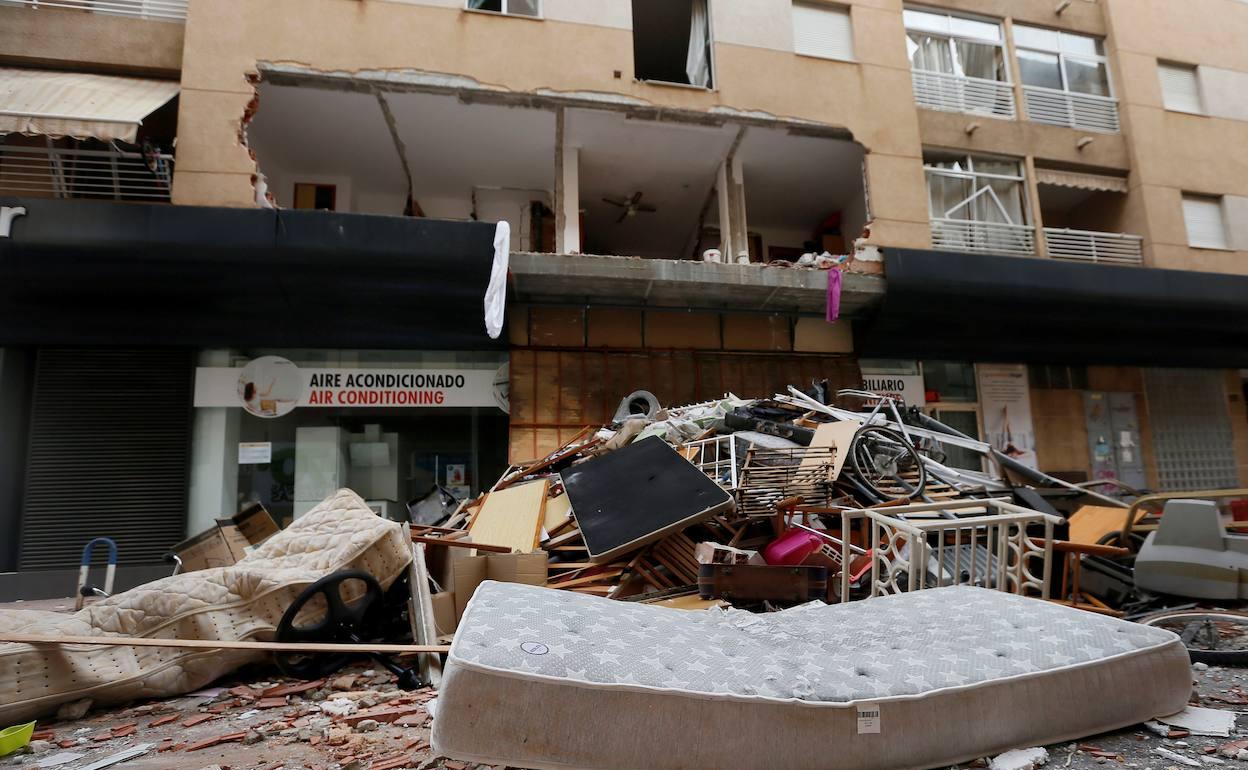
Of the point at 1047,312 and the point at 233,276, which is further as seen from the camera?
the point at 1047,312

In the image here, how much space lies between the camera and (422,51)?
400 inches

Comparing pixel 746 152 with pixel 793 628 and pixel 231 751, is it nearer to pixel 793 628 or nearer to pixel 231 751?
pixel 793 628

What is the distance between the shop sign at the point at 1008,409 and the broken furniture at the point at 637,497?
28.4 ft

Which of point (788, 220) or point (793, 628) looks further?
point (788, 220)

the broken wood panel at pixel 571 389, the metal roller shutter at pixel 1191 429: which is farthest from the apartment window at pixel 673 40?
the metal roller shutter at pixel 1191 429

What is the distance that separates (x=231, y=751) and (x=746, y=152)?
12.0m

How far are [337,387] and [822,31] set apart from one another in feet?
36.3

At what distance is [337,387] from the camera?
10000 mm

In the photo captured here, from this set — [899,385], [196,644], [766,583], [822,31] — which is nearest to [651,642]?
[196,644]

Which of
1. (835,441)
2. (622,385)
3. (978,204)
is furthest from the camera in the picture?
(978,204)

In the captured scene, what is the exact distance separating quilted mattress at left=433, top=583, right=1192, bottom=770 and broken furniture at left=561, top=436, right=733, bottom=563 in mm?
2726

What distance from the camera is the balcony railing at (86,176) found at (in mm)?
9141

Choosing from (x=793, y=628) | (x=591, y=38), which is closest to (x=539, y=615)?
(x=793, y=628)

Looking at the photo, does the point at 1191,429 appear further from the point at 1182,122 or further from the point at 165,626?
the point at 165,626
